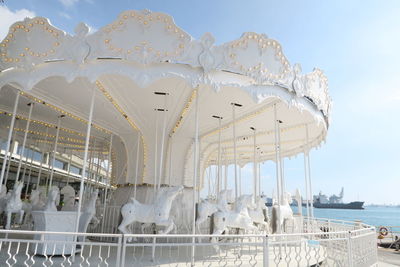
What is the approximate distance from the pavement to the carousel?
2.05 metres

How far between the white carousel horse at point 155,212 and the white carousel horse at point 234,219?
3.39ft

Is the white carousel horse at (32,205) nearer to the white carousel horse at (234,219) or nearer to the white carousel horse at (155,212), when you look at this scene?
the white carousel horse at (155,212)

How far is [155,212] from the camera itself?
643 centimetres

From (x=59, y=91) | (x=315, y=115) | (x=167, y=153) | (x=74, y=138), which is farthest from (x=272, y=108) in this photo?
(x=74, y=138)

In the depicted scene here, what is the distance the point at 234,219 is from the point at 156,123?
13.2 ft

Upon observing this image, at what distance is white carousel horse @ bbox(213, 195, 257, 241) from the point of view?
664 cm

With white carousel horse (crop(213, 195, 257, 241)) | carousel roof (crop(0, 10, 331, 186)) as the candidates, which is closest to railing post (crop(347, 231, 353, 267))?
white carousel horse (crop(213, 195, 257, 241))

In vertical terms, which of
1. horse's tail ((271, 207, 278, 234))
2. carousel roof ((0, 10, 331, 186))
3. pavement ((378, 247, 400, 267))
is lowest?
pavement ((378, 247, 400, 267))

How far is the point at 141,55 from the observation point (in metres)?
5.65

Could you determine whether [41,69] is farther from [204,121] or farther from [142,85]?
[204,121]

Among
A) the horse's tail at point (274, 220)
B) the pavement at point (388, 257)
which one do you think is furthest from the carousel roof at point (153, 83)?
the pavement at point (388, 257)

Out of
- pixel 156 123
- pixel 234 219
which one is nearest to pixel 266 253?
pixel 234 219

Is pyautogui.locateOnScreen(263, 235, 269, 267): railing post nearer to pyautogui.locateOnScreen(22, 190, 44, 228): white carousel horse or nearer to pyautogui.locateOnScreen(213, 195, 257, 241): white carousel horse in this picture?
pyautogui.locateOnScreen(213, 195, 257, 241): white carousel horse

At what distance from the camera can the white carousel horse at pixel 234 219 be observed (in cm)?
664
